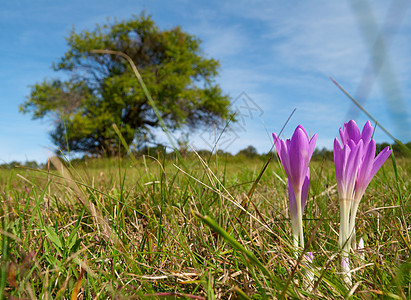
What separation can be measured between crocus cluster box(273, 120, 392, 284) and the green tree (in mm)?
21517

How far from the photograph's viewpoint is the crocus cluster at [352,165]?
3.15ft

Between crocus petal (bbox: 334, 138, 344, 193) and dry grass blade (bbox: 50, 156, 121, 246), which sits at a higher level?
crocus petal (bbox: 334, 138, 344, 193)

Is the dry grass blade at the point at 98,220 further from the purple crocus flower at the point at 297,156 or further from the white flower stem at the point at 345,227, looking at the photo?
the white flower stem at the point at 345,227

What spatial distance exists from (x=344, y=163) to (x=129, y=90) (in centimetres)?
2221

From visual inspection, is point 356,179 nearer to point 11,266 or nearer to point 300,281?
point 300,281

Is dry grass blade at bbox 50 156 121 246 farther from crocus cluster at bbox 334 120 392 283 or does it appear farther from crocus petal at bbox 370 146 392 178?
crocus petal at bbox 370 146 392 178

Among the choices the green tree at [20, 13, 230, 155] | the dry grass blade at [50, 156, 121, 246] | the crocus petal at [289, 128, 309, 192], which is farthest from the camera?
the green tree at [20, 13, 230, 155]

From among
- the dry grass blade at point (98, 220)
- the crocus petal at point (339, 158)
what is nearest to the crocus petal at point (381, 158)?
the crocus petal at point (339, 158)

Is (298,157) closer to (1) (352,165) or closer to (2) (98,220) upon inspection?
(1) (352,165)

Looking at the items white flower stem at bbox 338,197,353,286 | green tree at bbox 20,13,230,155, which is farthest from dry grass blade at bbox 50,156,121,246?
green tree at bbox 20,13,230,155

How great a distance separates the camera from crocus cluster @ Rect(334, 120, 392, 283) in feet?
3.15

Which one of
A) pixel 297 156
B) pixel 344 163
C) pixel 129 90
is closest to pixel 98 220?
pixel 297 156

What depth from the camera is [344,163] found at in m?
0.97

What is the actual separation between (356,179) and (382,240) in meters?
0.76
